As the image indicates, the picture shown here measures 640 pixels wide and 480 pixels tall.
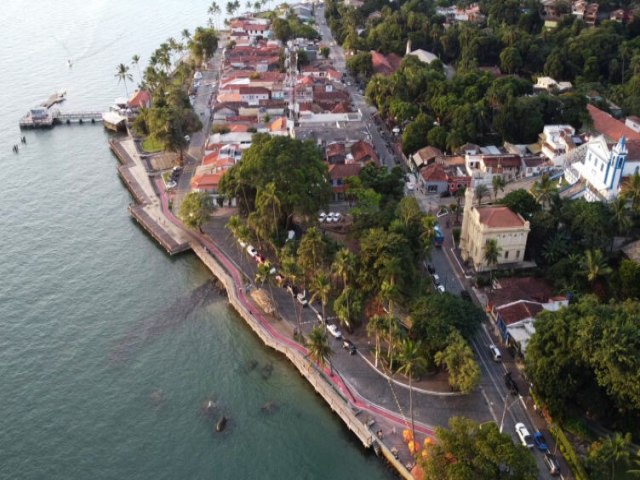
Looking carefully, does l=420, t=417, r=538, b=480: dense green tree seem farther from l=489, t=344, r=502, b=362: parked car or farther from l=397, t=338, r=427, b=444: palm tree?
l=489, t=344, r=502, b=362: parked car

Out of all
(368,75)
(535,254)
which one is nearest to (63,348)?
(535,254)

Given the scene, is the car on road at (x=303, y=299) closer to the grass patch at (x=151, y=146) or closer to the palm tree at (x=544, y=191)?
the palm tree at (x=544, y=191)

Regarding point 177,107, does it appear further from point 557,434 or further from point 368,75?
point 557,434

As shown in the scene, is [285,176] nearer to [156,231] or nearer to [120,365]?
[156,231]

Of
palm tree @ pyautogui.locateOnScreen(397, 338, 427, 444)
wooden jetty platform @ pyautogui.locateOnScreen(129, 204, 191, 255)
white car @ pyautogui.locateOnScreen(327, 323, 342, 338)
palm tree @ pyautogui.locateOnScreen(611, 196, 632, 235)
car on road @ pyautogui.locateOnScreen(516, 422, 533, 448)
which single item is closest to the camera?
car on road @ pyautogui.locateOnScreen(516, 422, 533, 448)

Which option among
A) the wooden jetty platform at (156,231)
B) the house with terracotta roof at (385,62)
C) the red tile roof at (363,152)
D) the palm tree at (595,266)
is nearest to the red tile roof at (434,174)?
the red tile roof at (363,152)

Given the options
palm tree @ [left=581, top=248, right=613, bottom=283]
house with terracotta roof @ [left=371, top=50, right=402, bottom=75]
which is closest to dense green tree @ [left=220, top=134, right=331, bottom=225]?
palm tree @ [left=581, top=248, right=613, bottom=283]
